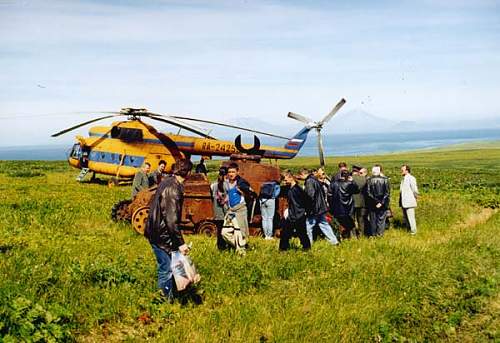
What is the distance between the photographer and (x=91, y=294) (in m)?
7.57

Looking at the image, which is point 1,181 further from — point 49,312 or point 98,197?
point 49,312

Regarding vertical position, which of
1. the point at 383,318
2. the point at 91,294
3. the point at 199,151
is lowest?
the point at 383,318

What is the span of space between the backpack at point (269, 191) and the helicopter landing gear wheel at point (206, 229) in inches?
65.6

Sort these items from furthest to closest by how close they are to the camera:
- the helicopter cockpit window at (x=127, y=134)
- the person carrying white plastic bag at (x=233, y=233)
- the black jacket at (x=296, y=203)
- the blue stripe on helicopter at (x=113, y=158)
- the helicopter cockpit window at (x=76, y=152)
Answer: the helicopter cockpit window at (x=76, y=152) → the blue stripe on helicopter at (x=113, y=158) → the helicopter cockpit window at (x=127, y=134) → the black jacket at (x=296, y=203) → the person carrying white plastic bag at (x=233, y=233)

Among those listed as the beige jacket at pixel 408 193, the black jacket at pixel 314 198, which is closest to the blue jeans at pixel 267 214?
the black jacket at pixel 314 198

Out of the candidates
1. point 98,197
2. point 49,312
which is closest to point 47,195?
point 98,197

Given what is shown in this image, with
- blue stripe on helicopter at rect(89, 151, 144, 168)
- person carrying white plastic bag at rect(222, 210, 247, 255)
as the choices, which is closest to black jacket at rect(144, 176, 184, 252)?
person carrying white plastic bag at rect(222, 210, 247, 255)

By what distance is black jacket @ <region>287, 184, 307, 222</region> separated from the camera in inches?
442

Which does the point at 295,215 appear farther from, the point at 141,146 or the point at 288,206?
the point at 141,146

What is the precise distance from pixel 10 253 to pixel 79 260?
1.45m

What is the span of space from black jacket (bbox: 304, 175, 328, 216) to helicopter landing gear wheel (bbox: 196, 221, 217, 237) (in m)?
3.11

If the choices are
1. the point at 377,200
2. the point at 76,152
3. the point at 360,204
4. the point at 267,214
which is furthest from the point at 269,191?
the point at 76,152

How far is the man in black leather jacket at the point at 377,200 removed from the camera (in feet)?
46.0

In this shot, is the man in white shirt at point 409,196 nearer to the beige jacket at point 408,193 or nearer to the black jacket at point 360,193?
the beige jacket at point 408,193
